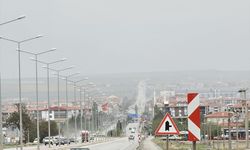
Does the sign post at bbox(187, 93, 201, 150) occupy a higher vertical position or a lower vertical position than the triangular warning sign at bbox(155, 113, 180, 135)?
higher

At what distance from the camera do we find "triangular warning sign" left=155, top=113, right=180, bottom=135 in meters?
19.5

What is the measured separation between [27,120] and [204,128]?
26.3 metres

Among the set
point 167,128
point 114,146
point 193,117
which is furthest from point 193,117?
point 114,146

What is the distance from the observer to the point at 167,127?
773 inches

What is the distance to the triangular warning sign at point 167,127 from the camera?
19484 mm

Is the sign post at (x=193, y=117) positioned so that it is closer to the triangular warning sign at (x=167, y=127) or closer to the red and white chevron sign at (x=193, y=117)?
the red and white chevron sign at (x=193, y=117)

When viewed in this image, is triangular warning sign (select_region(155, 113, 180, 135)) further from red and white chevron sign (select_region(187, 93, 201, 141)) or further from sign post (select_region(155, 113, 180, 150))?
red and white chevron sign (select_region(187, 93, 201, 141))

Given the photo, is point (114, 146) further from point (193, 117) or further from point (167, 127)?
point (193, 117)

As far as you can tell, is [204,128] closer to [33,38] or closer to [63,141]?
[63,141]

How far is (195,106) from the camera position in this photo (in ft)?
46.8

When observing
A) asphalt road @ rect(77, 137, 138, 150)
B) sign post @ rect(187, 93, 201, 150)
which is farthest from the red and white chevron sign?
asphalt road @ rect(77, 137, 138, 150)

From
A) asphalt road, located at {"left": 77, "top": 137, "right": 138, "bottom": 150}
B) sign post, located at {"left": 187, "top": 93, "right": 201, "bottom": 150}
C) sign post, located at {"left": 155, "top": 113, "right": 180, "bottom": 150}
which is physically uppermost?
sign post, located at {"left": 187, "top": 93, "right": 201, "bottom": 150}

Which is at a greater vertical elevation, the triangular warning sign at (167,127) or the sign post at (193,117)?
the sign post at (193,117)

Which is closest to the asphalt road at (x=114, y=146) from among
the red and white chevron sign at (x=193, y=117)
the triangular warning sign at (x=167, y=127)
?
the triangular warning sign at (x=167, y=127)
